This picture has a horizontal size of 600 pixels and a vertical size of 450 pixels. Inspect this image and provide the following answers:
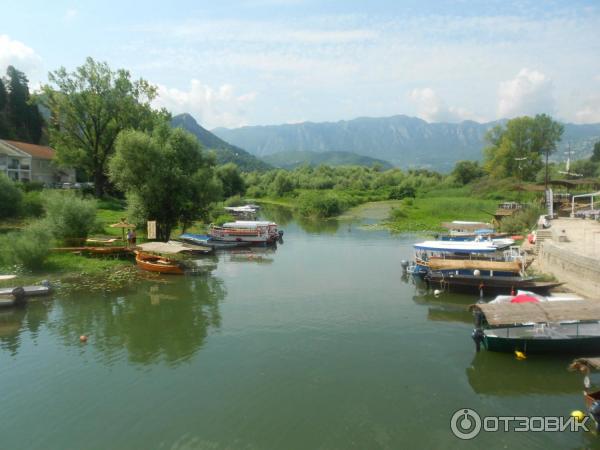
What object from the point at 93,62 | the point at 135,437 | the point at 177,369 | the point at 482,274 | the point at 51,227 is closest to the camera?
the point at 135,437

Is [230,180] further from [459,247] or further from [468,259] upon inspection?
[468,259]

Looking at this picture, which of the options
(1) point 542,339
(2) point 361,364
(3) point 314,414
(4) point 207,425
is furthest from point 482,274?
(4) point 207,425

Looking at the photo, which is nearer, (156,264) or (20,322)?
(20,322)

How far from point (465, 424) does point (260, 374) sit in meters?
7.07

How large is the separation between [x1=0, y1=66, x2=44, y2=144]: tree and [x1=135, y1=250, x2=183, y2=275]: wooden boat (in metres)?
62.3

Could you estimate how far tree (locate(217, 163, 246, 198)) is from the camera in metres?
105

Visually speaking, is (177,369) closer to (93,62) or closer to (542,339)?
(542,339)

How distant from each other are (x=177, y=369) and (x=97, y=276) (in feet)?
51.2

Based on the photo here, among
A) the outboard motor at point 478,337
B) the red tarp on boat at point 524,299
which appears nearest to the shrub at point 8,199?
the outboard motor at point 478,337

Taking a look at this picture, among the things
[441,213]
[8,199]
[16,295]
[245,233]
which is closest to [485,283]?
[245,233]

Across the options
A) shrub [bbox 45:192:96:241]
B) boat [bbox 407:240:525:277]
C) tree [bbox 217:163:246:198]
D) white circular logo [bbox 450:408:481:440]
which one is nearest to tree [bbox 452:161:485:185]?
tree [bbox 217:163:246:198]

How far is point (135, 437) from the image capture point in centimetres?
1255

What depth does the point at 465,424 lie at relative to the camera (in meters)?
13.2

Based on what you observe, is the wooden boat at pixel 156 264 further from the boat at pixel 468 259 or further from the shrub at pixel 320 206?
the shrub at pixel 320 206
